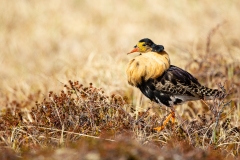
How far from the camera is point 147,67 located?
5.36m

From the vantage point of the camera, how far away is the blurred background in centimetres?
922

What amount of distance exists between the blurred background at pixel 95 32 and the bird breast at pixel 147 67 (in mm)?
2791

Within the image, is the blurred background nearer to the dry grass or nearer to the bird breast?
the dry grass

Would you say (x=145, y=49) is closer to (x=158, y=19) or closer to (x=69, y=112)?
(x=69, y=112)

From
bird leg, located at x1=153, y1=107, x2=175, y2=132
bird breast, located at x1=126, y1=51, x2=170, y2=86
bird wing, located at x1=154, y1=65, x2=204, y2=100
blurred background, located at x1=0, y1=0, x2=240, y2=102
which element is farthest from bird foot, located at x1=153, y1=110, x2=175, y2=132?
blurred background, located at x1=0, y1=0, x2=240, y2=102

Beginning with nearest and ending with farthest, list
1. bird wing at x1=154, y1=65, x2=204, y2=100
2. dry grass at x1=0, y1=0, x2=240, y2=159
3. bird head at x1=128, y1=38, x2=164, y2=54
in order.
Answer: dry grass at x1=0, y1=0, x2=240, y2=159, bird wing at x1=154, y1=65, x2=204, y2=100, bird head at x1=128, y1=38, x2=164, y2=54

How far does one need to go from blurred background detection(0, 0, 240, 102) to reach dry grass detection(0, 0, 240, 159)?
0.02 metres

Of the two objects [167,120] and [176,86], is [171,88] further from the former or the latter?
[167,120]

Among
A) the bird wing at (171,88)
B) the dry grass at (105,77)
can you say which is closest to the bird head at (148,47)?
the bird wing at (171,88)

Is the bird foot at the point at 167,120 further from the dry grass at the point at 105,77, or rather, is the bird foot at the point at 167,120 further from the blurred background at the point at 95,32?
the blurred background at the point at 95,32

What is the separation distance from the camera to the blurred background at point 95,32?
922 centimetres

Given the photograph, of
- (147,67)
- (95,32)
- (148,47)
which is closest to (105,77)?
(148,47)

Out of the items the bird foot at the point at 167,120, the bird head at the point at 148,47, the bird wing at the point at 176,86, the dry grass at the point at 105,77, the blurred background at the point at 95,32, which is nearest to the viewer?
the dry grass at the point at 105,77

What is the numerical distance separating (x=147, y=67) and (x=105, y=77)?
2432 mm
